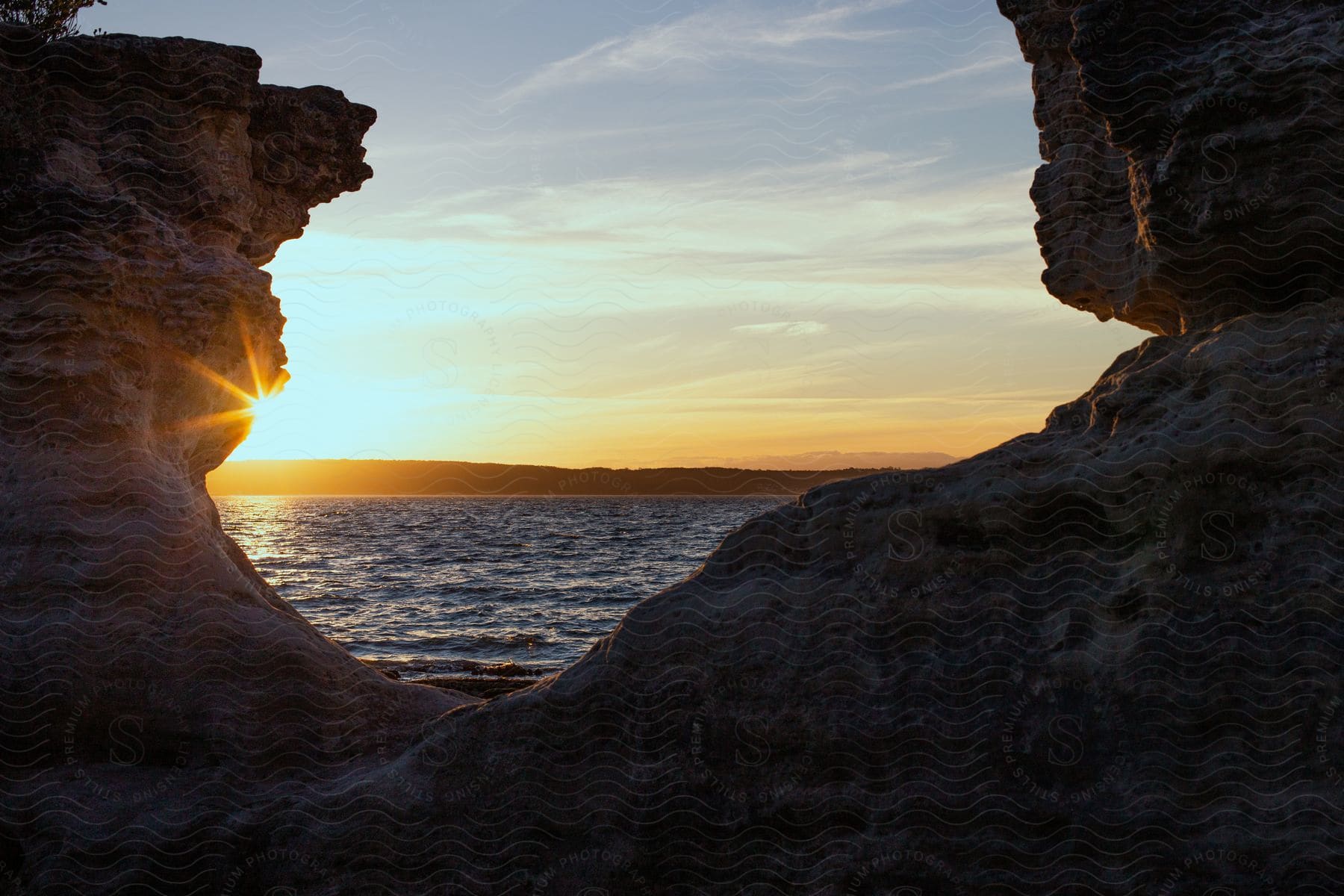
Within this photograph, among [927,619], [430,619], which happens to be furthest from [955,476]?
[430,619]

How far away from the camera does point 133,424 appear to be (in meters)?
8.35

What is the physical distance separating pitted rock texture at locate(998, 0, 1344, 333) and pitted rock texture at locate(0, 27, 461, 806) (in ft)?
23.5

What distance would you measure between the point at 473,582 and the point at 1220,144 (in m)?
34.5

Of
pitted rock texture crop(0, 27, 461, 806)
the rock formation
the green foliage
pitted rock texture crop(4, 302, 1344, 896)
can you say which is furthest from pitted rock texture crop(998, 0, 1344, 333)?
the green foliage

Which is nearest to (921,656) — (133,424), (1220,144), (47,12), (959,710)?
(959,710)

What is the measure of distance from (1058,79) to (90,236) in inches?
316

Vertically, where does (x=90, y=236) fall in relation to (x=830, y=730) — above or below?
above

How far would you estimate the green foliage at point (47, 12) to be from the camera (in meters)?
11.5

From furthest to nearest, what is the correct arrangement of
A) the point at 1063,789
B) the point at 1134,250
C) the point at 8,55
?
the point at 8,55 → the point at 1134,250 → the point at 1063,789

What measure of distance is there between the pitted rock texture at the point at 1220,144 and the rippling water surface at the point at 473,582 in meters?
13.3

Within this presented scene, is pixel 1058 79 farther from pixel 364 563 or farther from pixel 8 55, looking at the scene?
pixel 364 563

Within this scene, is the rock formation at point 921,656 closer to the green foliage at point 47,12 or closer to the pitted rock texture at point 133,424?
the pitted rock texture at point 133,424

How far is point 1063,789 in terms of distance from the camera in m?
5.89

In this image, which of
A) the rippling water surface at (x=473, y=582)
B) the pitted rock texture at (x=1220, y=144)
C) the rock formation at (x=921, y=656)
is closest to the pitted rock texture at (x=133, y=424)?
the rock formation at (x=921, y=656)
